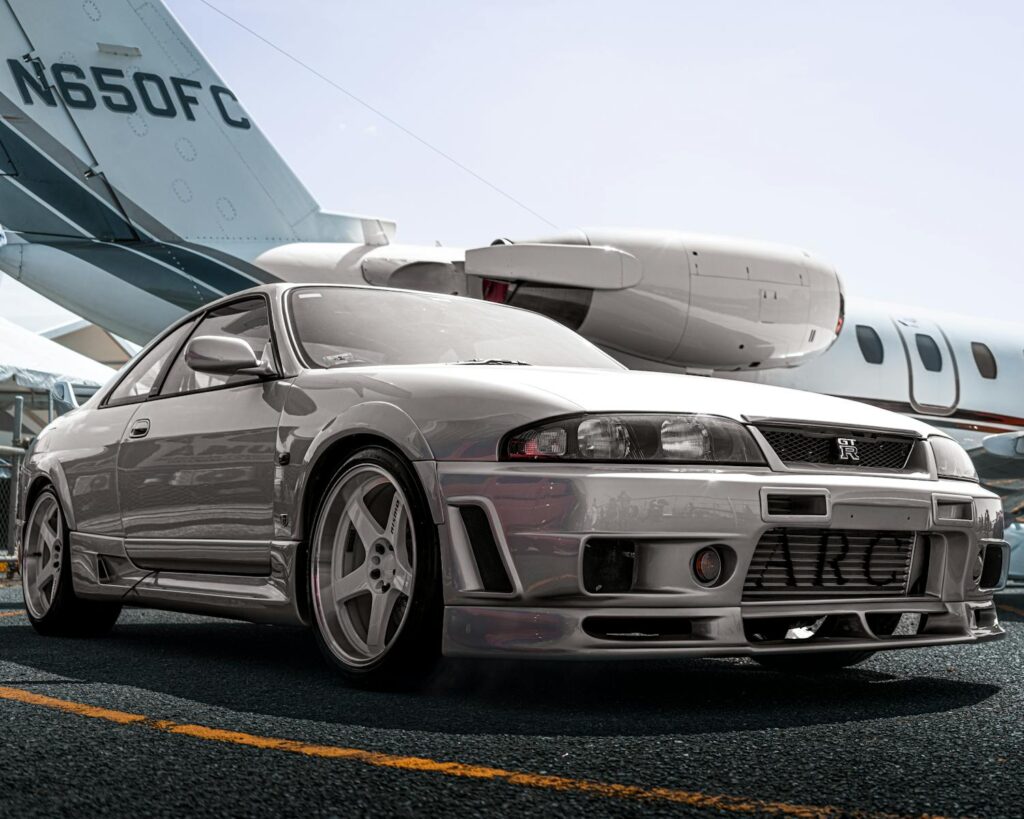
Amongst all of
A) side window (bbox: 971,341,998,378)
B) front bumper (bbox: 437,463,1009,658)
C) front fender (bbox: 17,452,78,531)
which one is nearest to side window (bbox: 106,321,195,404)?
front fender (bbox: 17,452,78,531)

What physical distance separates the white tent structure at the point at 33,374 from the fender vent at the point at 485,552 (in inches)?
523

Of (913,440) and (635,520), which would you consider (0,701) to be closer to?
(635,520)

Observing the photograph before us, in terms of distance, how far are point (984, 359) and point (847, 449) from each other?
37.7 feet

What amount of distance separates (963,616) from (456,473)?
1804mm

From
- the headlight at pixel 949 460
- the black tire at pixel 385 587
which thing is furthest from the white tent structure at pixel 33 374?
the headlight at pixel 949 460

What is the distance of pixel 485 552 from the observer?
386 cm

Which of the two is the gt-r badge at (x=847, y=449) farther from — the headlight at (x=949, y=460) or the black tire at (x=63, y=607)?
the black tire at (x=63, y=607)

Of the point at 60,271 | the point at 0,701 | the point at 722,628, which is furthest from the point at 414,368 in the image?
the point at 60,271

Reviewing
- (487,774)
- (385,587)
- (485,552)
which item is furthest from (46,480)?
(487,774)

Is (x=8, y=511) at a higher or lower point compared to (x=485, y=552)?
lower

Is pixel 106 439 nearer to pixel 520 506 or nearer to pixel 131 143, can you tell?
pixel 520 506

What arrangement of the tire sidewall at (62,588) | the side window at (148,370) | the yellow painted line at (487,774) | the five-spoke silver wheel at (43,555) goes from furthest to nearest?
the five-spoke silver wheel at (43,555), the tire sidewall at (62,588), the side window at (148,370), the yellow painted line at (487,774)

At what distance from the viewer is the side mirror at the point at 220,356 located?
4730mm

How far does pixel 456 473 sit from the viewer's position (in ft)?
12.9
